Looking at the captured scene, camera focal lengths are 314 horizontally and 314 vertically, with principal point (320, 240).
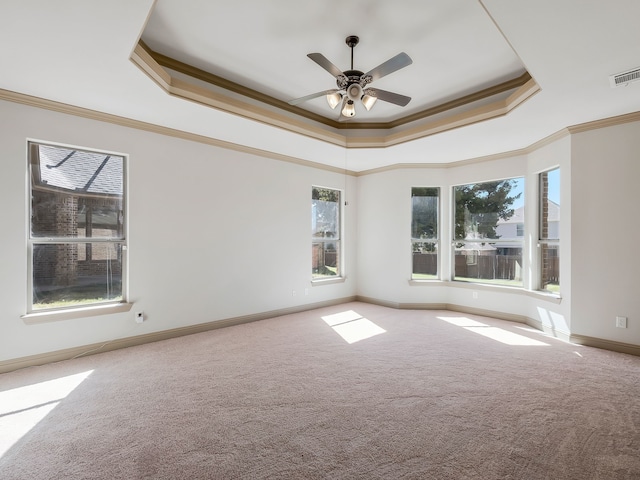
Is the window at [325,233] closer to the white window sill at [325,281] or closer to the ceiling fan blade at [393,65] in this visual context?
the white window sill at [325,281]

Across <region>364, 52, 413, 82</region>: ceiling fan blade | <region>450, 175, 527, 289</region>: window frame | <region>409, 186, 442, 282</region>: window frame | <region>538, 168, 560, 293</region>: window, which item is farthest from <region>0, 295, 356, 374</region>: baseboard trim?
<region>538, 168, 560, 293</region>: window

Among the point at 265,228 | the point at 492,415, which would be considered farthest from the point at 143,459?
the point at 265,228

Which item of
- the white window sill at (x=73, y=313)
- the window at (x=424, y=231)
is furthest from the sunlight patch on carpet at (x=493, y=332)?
the white window sill at (x=73, y=313)

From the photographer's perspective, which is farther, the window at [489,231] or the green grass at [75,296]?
the window at [489,231]

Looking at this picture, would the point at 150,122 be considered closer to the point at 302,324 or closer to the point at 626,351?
the point at 302,324

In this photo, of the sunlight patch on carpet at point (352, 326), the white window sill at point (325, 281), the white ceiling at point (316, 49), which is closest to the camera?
the white ceiling at point (316, 49)

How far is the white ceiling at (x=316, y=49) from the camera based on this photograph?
202 centimetres

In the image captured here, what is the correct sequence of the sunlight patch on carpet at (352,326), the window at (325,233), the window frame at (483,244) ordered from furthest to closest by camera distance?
the window at (325,233) → the window frame at (483,244) → the sunlight patch on carpet at (352,326)

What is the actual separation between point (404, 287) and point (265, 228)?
2.76 meters

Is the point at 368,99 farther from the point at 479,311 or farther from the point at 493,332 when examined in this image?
the point at 479,311

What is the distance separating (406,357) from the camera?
11.3ft

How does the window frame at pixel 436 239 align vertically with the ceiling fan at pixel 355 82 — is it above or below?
below

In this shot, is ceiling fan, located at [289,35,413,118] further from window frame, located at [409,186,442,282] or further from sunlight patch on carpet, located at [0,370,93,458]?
sunlight patch on carpet, located at [0,370,93,458]

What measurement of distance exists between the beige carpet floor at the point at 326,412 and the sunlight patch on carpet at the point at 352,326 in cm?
35
